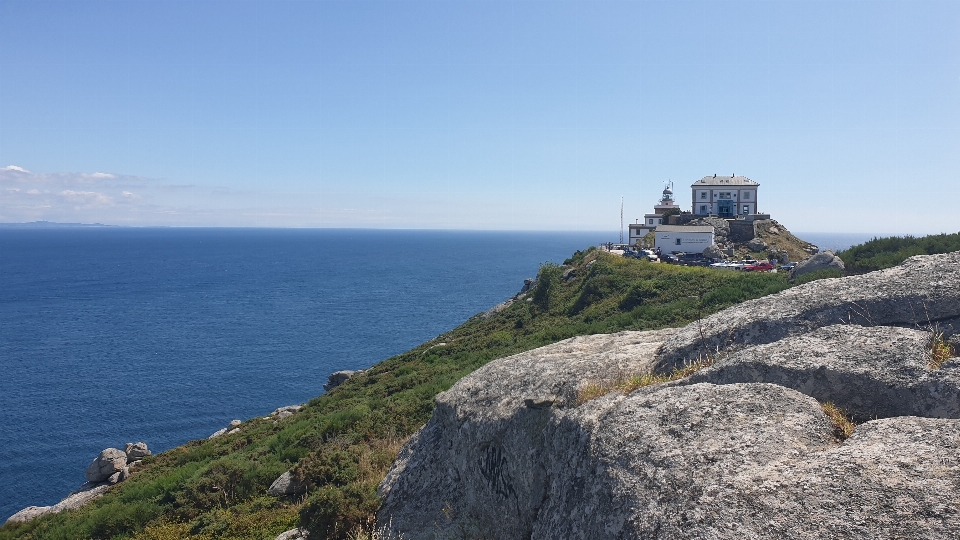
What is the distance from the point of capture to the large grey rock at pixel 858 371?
656cm

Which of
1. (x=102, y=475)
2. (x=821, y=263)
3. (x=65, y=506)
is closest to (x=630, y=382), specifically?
(x=65, y=506)

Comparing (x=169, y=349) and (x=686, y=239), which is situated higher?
(x=686, y=239)

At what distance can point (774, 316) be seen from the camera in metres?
9.41

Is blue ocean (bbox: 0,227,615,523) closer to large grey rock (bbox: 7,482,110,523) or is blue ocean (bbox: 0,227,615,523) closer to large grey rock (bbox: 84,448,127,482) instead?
large grey rock (bbox: 84,448,127,482)

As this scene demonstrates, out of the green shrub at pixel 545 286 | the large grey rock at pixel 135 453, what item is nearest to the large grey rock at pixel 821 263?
the green shrub at pixel 545 286

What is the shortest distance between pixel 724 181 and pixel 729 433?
90.2 m

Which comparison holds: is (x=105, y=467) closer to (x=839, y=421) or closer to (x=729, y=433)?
(x=729, y=433)

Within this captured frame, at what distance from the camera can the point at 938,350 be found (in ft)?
23.7

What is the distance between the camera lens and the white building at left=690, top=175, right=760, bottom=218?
8400 cm

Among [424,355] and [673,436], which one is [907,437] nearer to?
[673,436]

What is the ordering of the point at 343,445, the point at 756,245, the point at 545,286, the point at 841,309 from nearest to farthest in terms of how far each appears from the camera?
the point at 841,309
the point at 343,445
the point at 545,286
the point at 756,245

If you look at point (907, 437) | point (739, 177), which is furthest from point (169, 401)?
point (739, 177)

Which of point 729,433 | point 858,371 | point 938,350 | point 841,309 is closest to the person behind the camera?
point 729,433

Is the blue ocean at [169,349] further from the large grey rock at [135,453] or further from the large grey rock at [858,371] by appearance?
the large grey rock at [858,371]
